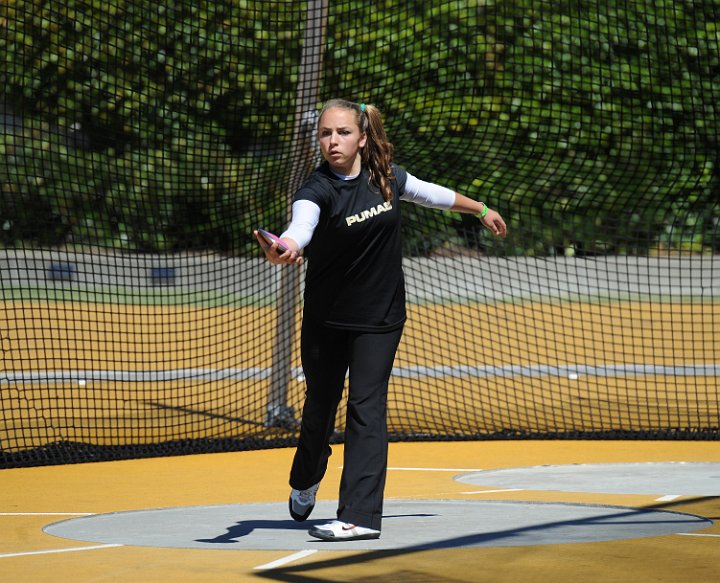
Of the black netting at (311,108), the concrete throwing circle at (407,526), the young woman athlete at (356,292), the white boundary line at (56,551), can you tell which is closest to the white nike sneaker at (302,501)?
the concrete throwing circle at (407,526)

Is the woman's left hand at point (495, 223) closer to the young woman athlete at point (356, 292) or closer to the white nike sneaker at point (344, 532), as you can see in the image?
→ the young woman athlete at point (356, 292)

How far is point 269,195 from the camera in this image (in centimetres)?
1166

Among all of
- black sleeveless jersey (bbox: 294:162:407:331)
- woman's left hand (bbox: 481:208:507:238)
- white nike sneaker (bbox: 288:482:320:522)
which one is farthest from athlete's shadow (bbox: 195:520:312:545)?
woman's left hand (bbox: 481:208:507:238)

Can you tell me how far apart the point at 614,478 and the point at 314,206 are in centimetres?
375

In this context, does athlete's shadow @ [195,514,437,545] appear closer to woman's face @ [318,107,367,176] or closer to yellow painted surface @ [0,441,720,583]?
yellow painted surface @ [0,441,720,583]

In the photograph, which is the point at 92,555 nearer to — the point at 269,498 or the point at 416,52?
the point at 269,498

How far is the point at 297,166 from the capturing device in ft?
36.7

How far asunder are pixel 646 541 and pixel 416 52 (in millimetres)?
6961

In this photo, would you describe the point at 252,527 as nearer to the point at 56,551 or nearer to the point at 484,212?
the point at 56,551

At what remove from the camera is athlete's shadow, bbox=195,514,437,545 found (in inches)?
239

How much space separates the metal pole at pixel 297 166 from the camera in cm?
1096

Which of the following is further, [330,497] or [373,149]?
[330,497]

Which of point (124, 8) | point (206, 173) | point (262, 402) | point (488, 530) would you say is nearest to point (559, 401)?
point (262, 402)

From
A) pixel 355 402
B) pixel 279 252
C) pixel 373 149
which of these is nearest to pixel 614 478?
pixel 355 402
